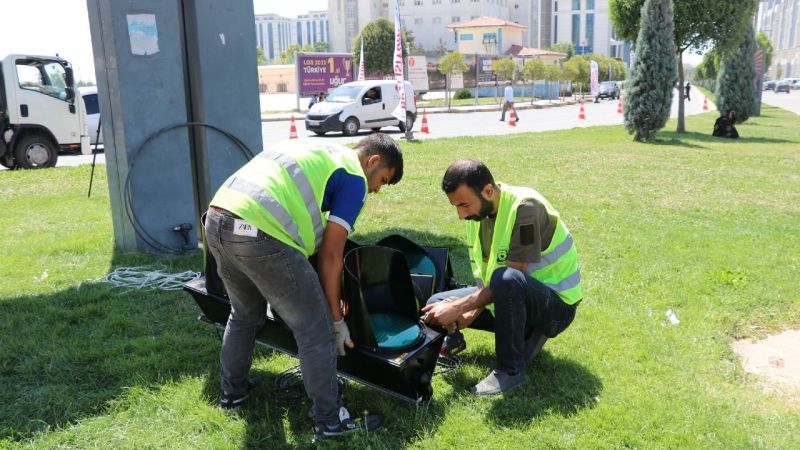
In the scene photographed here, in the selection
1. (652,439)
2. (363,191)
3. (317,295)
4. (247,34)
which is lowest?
(652,439)

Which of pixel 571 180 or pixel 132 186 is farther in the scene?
pixel 571 180

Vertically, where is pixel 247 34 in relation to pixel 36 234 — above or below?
above

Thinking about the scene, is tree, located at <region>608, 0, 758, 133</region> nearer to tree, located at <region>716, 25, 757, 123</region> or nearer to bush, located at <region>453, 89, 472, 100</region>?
tree, located at <region>716, 25, 757, 123</region>

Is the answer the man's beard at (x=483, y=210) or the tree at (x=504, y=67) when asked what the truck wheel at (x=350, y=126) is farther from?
the tree at (x=504, y=67)

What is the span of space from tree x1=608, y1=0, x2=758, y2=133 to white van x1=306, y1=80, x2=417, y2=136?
22.8ft

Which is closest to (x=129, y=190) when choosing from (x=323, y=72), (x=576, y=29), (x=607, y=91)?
(x=323, y=72)

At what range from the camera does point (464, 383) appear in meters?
3.64

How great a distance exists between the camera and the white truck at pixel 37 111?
13.1 m

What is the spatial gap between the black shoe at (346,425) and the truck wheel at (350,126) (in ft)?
63.0

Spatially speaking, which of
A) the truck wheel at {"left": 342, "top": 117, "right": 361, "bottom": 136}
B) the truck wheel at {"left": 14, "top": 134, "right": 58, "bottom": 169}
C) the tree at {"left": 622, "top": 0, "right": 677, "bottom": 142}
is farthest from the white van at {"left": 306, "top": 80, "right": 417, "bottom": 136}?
the truck wheel at {"left": 14, "top": 134, "right": 58, "bottom": 169}

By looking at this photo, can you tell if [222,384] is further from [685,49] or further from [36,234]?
[685,49]

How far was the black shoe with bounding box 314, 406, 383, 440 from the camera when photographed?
302 centimetres

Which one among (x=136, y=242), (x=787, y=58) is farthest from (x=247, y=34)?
(x=787, y=58)

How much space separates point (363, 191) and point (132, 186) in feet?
13.2
